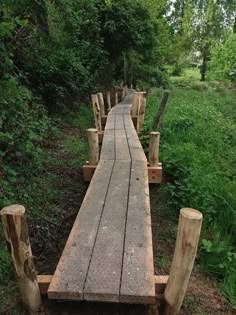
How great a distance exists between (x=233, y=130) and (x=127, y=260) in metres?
6.72

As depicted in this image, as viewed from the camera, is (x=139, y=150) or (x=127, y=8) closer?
(x=139, y=150)

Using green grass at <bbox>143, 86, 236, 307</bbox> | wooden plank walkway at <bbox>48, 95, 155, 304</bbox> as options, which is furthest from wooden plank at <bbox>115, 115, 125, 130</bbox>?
wooden plank walkway at <bbox>48, 95, 155, 304</bbox>

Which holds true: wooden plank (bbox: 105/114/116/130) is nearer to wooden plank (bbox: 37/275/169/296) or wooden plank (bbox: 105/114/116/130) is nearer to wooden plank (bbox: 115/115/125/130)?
wooden plank (bbox: 115/115/125/130)

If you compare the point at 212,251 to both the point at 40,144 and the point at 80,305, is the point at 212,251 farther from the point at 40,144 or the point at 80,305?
the point at 40,144

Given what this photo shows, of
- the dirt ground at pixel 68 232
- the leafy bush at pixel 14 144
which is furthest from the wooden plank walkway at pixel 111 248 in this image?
the leafy bush at pixel 14 144

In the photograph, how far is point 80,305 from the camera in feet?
7.91

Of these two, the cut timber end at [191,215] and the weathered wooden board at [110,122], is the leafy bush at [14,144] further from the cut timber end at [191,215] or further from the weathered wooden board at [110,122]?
the cut timber end at [191,215]

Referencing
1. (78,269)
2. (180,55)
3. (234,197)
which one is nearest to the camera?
(78,269)

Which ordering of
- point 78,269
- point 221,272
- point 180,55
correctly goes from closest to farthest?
point 78,269
point 221,272
point 180,55

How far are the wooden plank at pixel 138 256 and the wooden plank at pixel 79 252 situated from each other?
0.91 ft

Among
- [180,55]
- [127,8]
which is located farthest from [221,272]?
[180,55]

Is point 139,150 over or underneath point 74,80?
underneath

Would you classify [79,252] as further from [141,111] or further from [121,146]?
[141,111]

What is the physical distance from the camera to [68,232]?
12.6 ft
